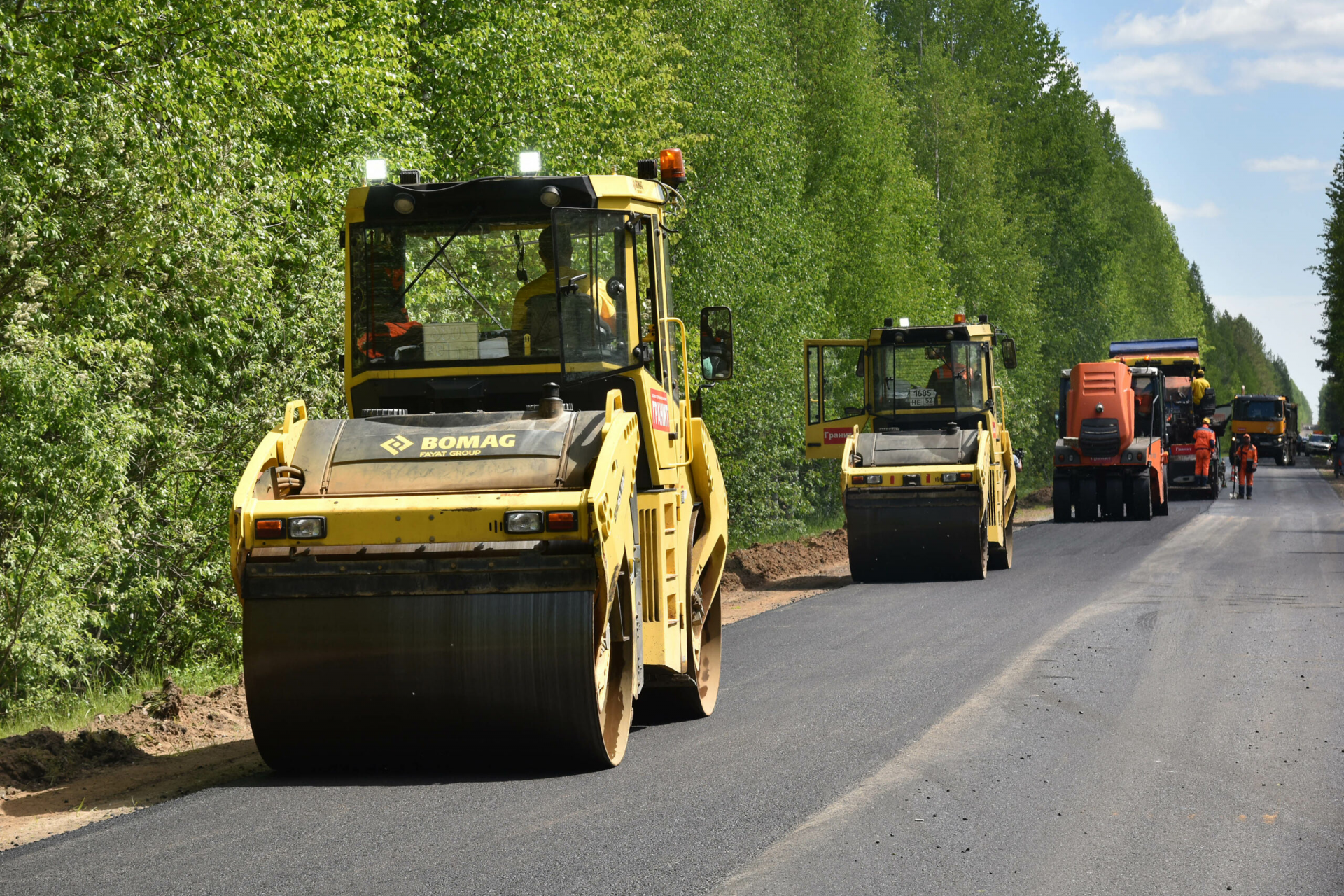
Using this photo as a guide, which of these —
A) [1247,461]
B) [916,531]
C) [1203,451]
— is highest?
[1203,451]

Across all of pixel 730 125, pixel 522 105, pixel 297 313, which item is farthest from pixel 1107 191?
pixel 297 313

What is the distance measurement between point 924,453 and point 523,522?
10.9 meters

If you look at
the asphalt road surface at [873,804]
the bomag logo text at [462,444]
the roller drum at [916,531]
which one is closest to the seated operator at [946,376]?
the roller drum at [916,531]

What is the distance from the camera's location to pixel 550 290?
7680 mm

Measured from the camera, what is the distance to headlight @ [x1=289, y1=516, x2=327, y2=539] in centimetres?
625

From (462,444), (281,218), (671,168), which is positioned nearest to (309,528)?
(462,444)

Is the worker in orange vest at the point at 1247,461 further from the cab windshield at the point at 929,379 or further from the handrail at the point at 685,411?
the handrail at the point at 685,411

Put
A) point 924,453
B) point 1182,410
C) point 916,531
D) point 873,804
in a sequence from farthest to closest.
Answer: point 1182,410 < point 924,453 < point 916,531 < point 873,804

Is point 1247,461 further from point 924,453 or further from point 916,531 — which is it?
point 916,531

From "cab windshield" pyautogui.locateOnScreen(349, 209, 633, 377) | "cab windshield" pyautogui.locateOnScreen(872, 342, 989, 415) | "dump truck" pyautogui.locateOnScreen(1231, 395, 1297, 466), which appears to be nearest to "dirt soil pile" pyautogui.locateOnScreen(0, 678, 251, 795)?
"cab windshield" pyautogui.locateOnScreen(349, 209, 633, 377)

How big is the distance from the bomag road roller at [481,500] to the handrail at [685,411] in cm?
8

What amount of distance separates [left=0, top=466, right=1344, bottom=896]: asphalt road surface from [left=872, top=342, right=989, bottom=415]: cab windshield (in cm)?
718

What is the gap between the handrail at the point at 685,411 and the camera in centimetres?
827

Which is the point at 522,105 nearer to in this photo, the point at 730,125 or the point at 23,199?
the point at 730,125
